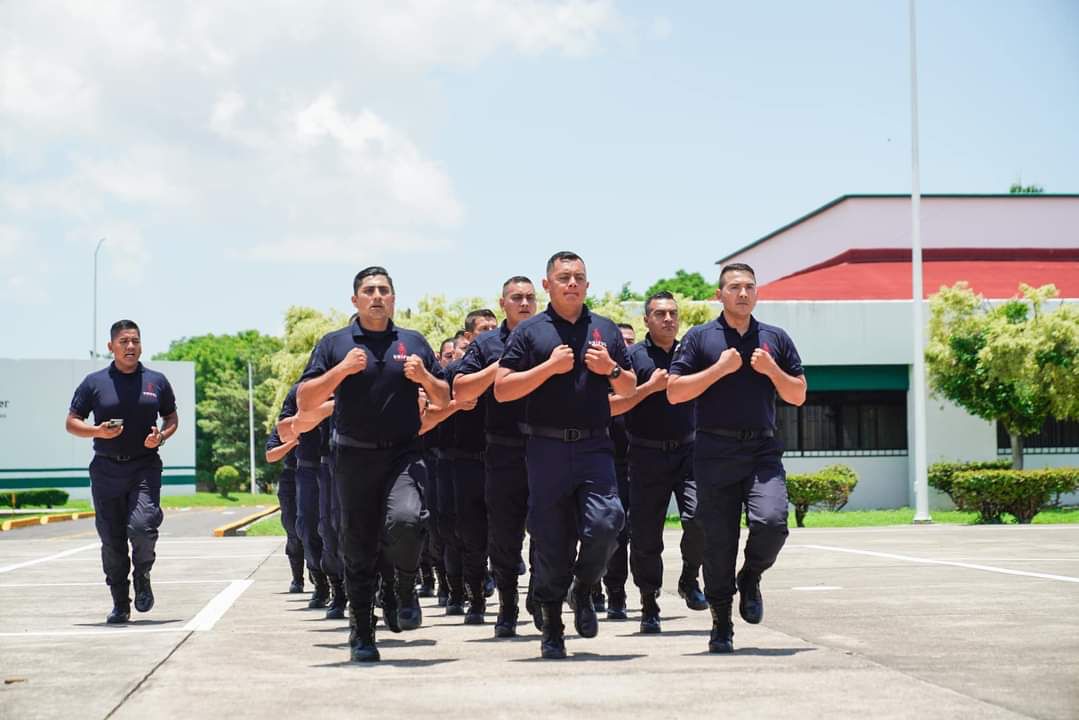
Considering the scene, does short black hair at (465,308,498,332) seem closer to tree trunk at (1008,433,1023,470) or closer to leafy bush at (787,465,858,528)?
leafy bush at (787,465,858,528)

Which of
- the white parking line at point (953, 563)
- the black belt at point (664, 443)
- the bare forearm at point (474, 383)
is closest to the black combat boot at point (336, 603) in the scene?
the black belt at point (664, 443)

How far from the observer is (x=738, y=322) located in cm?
912

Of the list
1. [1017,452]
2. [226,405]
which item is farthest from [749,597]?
[226,405]

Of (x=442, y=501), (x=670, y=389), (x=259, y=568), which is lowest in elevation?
(x=259, y=568)

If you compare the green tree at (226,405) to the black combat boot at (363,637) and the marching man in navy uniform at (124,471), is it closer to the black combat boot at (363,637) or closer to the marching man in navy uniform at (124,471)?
the marching man in navy uniform at (124,471)

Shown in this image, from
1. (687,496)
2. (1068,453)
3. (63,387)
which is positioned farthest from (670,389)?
(63,387)

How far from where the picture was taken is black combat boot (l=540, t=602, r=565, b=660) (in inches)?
338

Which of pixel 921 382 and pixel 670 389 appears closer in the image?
pixel 670 389

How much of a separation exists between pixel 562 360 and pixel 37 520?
37.3m

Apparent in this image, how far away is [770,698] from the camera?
669 centimetres

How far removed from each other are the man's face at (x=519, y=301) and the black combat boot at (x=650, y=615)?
6.99 ft

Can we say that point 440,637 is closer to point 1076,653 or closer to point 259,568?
point 1076,653

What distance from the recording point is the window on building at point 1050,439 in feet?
129

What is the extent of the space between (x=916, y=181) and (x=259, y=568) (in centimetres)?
1776
